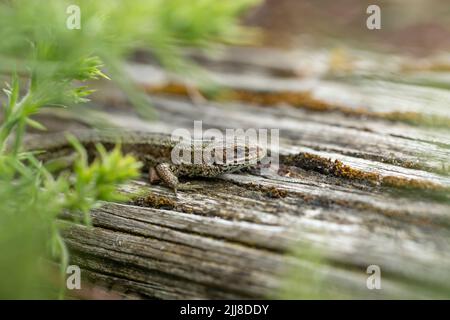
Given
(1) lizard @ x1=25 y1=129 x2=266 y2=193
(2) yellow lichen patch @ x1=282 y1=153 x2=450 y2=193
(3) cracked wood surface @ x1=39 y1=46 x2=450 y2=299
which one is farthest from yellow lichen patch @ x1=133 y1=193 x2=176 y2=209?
(2) yellow lichen patch @ x1=282 y1=153 x2=450 y2=193

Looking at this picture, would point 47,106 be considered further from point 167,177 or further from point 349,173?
point 349,173

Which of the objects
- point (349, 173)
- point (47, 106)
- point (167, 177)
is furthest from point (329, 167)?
point (47, 106)

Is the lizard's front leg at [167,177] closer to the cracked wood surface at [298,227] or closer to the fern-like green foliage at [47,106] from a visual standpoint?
the cracked wood surface at [298,227]

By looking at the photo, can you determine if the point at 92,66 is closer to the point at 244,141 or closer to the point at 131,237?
the point at 131,237

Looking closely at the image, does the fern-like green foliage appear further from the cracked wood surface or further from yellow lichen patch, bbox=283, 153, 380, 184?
yellow lichen patch, bbox=283, 153, 380, 184

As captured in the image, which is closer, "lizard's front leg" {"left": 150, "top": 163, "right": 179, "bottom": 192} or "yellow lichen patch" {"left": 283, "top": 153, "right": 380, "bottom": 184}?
"yellow lichen patch" {"left": 283, "top": 153, "right": 380, "bottom": 184}

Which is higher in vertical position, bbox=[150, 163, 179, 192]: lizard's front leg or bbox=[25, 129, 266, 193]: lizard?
bbox=[25, 129, 266, 193]: lizard
